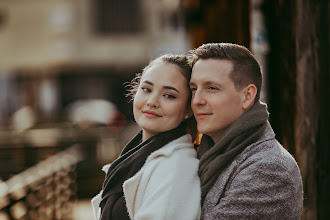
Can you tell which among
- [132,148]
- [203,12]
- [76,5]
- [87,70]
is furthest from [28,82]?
[132,148]

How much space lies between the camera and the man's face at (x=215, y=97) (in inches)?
75.9

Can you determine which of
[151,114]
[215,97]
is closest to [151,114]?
[151,114]

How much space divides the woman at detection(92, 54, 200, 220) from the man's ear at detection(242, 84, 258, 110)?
Result: 31 centimetres

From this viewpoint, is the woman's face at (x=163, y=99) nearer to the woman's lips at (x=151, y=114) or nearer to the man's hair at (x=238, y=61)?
the woman's lips at (x=151, y=114)

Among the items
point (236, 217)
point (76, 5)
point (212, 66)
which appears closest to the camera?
point (236, 217)

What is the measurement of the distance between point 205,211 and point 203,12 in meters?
3.55

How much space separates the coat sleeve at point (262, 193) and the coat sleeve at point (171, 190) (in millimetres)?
109

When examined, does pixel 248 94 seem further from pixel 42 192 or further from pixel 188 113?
pixel 42 192

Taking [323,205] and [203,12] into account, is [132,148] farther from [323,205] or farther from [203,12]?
[203,12]

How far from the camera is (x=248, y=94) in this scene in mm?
1957

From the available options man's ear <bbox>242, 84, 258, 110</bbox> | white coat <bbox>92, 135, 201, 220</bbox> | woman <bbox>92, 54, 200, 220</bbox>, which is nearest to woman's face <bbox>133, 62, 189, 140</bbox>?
woman <bbox>92, 54, 200, 220</bbox>

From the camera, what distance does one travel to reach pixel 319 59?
233 cm

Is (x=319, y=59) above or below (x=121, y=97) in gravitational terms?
above

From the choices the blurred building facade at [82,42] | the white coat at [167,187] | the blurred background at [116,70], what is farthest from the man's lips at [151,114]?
the blurred building facade at [82,42]
